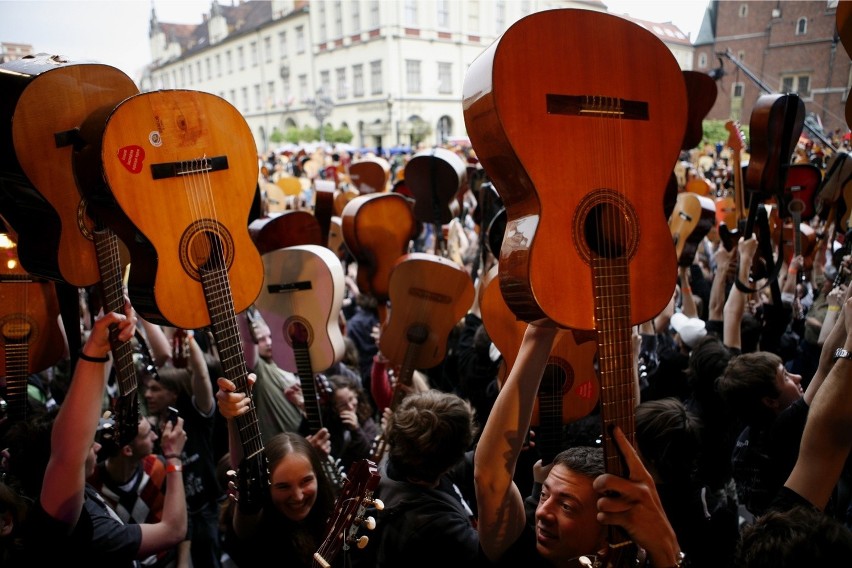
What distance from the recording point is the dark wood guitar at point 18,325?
2398 mm

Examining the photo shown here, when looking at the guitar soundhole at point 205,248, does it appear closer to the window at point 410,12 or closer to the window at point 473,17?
the window at point 473,17

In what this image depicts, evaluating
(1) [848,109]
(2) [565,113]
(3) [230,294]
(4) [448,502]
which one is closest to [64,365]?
(3) [230,294]

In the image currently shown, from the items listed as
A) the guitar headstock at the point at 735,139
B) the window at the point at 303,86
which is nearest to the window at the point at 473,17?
the window at the point at 303,86

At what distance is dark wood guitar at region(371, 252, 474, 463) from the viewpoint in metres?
3.39

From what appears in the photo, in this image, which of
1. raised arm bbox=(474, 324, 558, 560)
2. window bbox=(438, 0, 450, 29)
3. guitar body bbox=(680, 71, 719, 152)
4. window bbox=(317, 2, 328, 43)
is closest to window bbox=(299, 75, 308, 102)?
window bbox=(317, 2, 328, 43)

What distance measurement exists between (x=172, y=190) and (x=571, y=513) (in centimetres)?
164

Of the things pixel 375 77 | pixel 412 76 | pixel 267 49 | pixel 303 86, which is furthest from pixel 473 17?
pixel 267 49

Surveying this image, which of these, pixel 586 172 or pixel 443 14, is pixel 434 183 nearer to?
pixel 586 172

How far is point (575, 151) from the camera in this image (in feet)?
3.93

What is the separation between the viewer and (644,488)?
1186 mm

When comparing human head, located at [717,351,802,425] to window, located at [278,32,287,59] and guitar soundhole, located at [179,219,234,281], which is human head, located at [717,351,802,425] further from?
window, located at [278,32,287,59]

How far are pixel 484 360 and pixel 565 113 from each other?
9.41ft

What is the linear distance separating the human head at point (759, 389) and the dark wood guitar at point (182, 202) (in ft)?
7.76

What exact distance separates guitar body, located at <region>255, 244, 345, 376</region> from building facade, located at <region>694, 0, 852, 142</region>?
30985mm
